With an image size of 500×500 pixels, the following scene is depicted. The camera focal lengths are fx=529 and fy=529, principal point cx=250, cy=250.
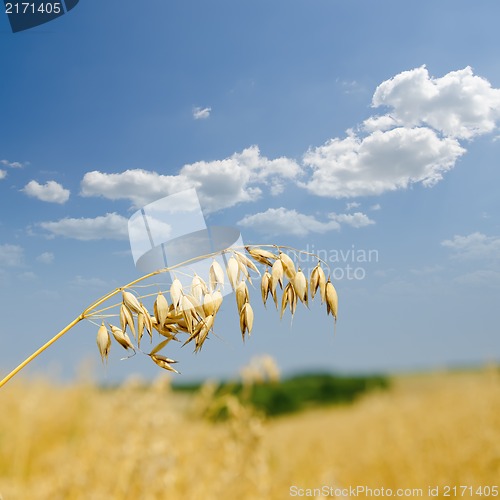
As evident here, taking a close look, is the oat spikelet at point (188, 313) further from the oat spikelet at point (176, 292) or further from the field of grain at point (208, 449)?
the field of grain at point (208, 449)

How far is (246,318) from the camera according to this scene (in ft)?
2.61

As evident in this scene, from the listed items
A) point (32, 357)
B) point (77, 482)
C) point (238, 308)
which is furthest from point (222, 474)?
point (32, 357)

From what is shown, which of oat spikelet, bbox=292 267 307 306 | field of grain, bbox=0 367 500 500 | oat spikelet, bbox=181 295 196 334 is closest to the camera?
oat spikelet, bbox=181 295 196 334

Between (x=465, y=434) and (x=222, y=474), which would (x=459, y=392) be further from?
(x=222, y=474)

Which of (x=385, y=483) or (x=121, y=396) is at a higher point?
(x=121, y=396)

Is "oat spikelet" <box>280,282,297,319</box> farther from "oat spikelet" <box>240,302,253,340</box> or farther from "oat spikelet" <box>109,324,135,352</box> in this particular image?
"oat spikelet" <box>109,324,135,352</box>

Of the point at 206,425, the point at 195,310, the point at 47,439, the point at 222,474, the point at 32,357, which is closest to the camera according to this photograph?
the point at 32,357

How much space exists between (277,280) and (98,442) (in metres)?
1.31

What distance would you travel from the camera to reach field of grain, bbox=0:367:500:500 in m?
1.46

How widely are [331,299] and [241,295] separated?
15 cm

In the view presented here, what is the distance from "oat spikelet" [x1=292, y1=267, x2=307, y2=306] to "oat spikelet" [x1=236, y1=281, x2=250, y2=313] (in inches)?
3.2

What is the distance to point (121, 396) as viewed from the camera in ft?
6.44

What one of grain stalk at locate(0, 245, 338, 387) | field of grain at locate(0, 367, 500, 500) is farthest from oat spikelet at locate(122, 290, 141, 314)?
field of grain at locate(0, 367, 500, 500)

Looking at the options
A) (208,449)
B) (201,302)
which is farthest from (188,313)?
(208,449)
